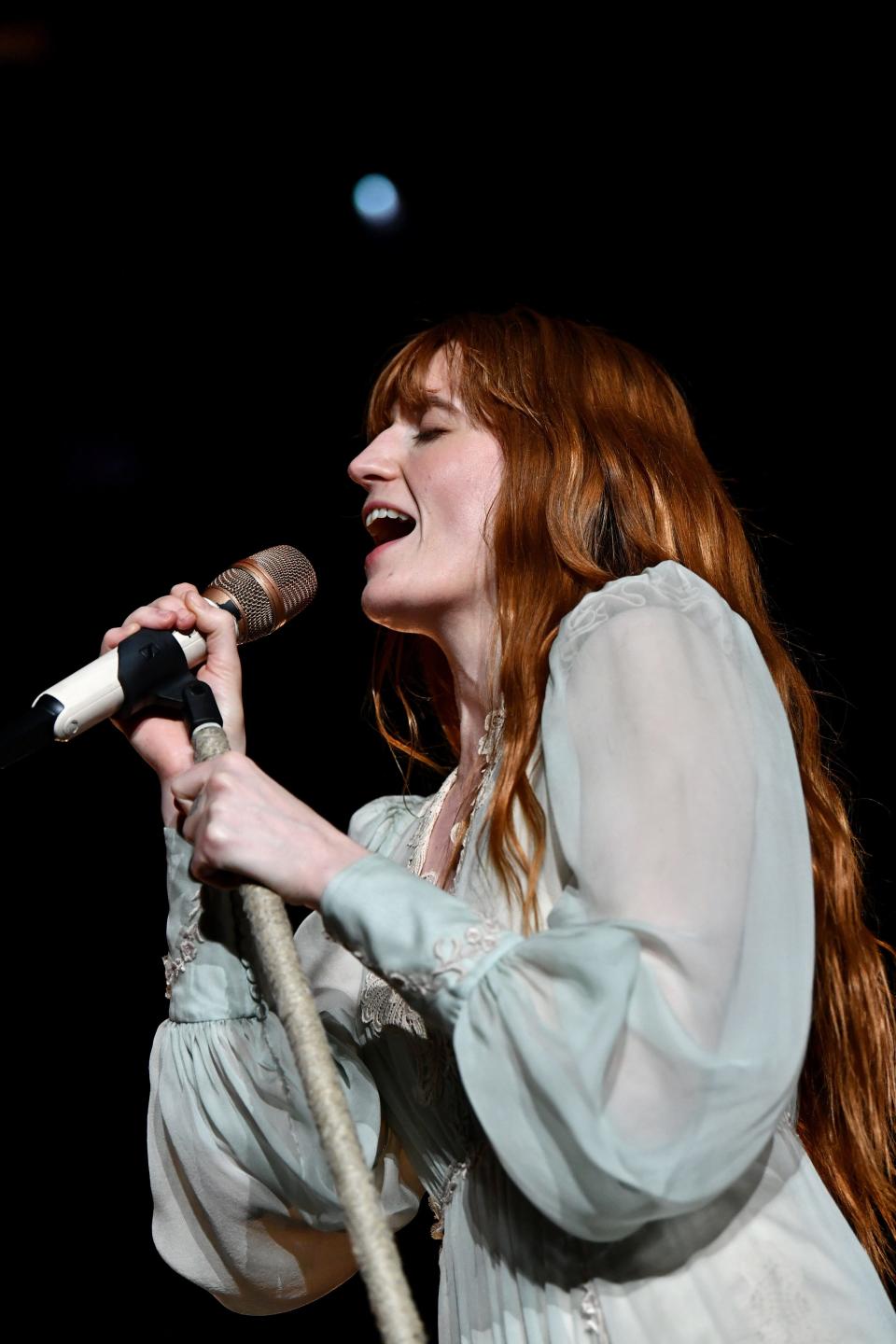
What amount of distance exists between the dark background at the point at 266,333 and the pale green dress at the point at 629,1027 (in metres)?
0.85

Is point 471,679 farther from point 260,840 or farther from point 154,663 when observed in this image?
point 260,840

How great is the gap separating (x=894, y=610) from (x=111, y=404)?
4.49 feet

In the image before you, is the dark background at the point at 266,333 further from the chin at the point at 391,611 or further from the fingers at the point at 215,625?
the fingers at the point at 215,625

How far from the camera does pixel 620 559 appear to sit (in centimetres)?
147

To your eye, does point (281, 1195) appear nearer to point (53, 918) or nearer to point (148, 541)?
point (53, 918)

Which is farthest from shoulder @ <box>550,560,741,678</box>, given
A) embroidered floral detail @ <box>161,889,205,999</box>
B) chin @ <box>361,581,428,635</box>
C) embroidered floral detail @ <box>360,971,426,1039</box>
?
embroidered floral detail @ <box>161,889,205,999</box>

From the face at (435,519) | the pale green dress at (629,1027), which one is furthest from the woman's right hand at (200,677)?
the pale green dress at (629,1027)

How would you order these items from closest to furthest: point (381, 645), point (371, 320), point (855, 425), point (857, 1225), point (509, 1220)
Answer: point (509, 1220) < point (857, 1225) < point (381, 645) < point (855, 425) < point (371, 320)

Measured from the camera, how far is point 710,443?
7.09 feet

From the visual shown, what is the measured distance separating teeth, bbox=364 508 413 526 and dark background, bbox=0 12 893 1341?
61 cm

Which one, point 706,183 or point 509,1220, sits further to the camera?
point 706,183

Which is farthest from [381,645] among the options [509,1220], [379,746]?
[509,1220]

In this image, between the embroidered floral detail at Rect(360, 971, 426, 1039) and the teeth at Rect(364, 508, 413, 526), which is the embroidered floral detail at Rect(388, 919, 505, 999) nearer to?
the embroidered floral detail at Rect(360, 971, 426, 1039)

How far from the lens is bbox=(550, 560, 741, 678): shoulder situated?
47.3 inches
